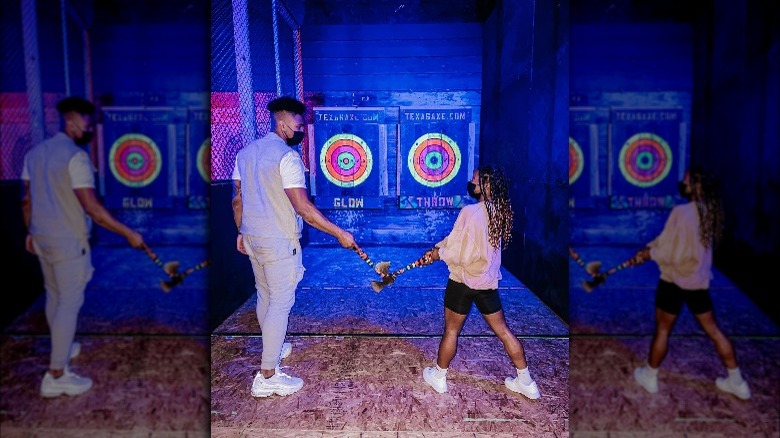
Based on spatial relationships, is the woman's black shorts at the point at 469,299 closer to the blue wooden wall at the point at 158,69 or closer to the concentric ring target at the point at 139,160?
the blue wooden wall at the point at 158,69

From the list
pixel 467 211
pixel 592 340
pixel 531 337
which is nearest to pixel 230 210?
pixel 467 211

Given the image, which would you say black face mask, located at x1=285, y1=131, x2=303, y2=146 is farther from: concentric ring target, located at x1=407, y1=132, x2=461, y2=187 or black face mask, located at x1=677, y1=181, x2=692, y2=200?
concentric ring target, located at x1=407, y1=132, x2=461, y2=187

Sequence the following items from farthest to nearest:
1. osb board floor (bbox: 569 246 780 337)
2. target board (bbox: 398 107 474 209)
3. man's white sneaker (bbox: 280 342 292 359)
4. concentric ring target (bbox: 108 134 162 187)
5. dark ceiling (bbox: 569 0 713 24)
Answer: target board (bbox: 398 107 474 209), concentric ring target (bbox: 108 134 162 187), man's white sneaker (bbox: 280 342 292 359), dark ceiling (bbox: 569 0 713 24), osb board floor (bbox: 569 246 780 337)

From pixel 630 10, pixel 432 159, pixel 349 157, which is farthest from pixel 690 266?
pixel 349 157

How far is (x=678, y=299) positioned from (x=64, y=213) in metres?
3.25

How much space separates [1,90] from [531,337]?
12.8 feet

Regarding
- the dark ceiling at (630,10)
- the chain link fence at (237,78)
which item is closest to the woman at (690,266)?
the dark ceiling at (630,10)

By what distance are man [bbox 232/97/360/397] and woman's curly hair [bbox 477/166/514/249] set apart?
91 cm

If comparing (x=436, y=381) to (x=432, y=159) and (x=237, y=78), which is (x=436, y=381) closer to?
(x=237, y=78)

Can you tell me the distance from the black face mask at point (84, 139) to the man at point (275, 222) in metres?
0.77

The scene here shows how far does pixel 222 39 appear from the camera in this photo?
3.38 meters

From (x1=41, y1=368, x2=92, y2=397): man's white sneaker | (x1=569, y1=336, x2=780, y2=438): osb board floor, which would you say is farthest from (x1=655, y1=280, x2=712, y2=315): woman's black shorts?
(x1=41, y1=368, x2=92, y2=397): man's white sneaker

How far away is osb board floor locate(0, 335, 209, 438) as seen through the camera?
223cm

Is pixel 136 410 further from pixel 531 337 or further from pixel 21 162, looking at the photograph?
pixel 531 337
